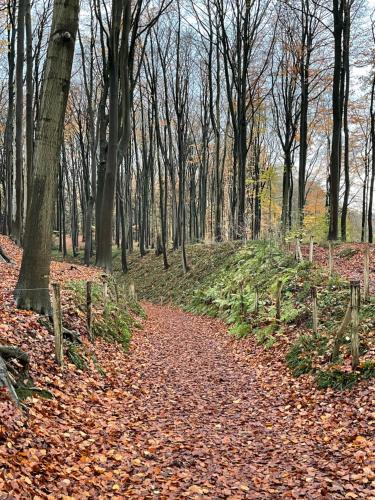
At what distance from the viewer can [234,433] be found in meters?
5.48

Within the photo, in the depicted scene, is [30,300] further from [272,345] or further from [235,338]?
[235,338]

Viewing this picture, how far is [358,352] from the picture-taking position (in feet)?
20.8

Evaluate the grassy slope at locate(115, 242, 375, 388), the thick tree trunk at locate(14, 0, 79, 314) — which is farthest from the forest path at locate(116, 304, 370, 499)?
the thick tree trunk at locate(14, 0, 79, 314)

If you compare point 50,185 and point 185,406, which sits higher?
point 50,185

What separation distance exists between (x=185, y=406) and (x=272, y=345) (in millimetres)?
3437

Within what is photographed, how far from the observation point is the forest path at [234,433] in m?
4.07

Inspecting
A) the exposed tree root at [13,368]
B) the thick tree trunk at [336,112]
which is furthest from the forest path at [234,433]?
the thick tree trunk at [336,112]

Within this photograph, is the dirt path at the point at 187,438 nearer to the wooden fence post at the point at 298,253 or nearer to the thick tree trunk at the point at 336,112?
the wooden fence post at the point at 298,253

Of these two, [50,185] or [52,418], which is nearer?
[52,418]

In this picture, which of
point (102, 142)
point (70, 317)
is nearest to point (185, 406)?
point (70, 317)

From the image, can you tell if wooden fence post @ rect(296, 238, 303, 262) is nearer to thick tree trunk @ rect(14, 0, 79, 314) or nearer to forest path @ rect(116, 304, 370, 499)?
forest path @ rect(116, 304, 370, 499)

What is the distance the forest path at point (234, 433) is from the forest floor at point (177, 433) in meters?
0.02

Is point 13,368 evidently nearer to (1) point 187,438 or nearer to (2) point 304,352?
(1) point 187,438

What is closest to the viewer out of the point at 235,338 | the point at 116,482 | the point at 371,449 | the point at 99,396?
the point at 116,482
